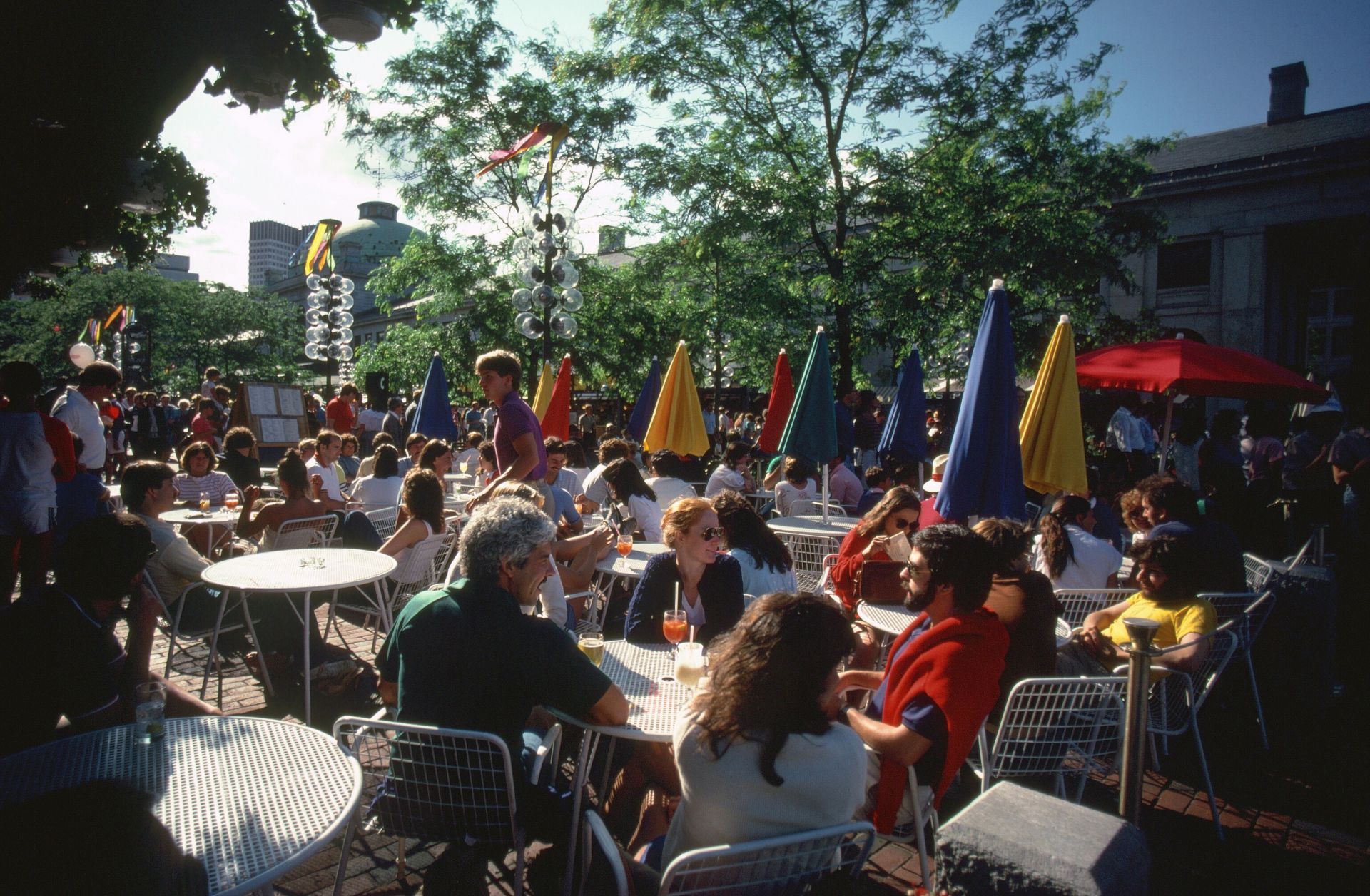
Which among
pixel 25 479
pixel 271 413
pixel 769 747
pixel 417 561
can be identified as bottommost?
pixel 417 561

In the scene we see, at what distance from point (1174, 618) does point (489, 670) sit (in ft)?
11.1

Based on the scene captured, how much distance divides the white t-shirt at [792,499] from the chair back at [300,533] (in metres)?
4.35

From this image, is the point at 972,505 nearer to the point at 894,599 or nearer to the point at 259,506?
the point at 894,599

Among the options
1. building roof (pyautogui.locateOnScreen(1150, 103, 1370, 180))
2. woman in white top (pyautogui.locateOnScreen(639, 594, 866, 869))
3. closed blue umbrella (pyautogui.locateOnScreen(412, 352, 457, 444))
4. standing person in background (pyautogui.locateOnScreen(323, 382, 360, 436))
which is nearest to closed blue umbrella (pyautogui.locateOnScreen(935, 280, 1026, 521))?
woman in white top (pyautogui.locateOnScreen(639, 594, 866, 869))

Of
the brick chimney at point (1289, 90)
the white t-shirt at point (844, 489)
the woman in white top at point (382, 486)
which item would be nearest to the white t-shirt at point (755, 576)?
the woman in white top at point (382, 486)

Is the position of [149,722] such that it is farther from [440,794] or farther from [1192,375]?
[1192,375]

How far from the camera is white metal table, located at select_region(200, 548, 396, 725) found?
4094mm

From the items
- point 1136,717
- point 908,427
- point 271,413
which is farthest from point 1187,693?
point 271,413

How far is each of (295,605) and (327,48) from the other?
3605 mm

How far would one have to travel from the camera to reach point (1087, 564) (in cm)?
472

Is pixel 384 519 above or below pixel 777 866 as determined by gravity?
above

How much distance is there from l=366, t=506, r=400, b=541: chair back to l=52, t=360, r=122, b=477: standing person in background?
245 centimetres

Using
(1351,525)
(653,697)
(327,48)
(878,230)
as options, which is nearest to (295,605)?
(653,697)

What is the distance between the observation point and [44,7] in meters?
2.84
